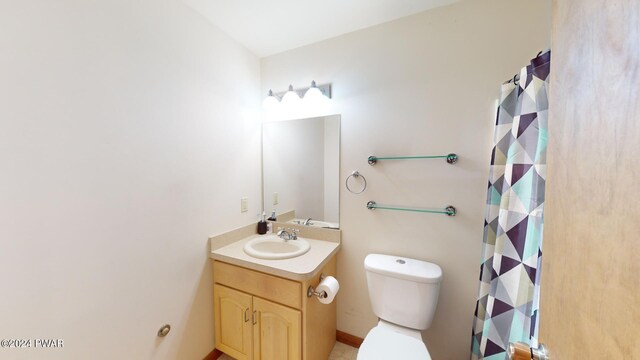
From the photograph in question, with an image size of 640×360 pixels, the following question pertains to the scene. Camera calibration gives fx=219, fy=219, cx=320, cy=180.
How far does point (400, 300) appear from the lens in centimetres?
134

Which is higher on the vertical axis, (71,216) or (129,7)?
(129,7)

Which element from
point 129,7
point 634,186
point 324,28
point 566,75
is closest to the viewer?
point 634,186

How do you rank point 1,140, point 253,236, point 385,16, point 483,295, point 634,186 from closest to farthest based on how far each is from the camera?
point 634,186, point 1,140, point 483,295, point 385,16, point 253,236

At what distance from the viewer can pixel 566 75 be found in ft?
1.60

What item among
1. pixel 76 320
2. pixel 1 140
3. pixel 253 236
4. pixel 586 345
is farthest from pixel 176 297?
pixel 586 345

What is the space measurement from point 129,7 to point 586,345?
1.93m

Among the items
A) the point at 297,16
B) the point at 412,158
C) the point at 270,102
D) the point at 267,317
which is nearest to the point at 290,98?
the point at 270,102

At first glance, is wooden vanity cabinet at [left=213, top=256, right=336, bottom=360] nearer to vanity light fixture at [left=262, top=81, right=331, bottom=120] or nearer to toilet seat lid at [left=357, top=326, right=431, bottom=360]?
toilet seat lid at [left=357, top=326, right=431, bottom=360]

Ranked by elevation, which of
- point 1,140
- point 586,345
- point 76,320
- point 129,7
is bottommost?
point 76,320

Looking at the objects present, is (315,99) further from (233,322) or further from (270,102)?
(233,322)

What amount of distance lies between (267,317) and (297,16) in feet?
6.37

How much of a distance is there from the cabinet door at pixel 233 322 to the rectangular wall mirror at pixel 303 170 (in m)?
0.69

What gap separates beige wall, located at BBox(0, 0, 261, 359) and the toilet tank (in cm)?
115

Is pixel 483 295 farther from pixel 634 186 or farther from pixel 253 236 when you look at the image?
pixel 253 236
